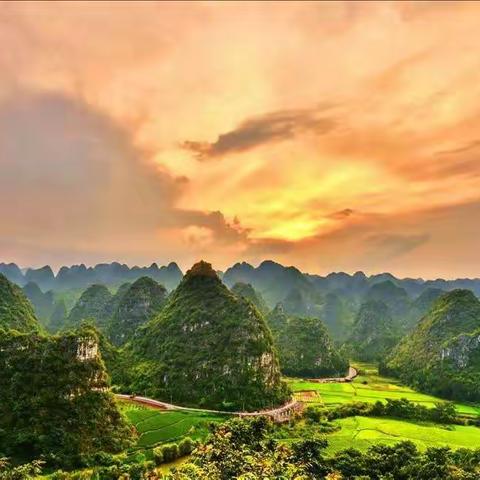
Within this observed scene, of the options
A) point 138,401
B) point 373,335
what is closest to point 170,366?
point 138,401

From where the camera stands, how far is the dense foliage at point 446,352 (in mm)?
93125

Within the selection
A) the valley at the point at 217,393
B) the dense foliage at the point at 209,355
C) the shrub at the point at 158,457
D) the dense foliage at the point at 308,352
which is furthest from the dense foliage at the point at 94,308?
the shrub at the point at 158,457

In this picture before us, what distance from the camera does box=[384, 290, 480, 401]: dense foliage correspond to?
306ft

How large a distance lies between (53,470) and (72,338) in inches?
599

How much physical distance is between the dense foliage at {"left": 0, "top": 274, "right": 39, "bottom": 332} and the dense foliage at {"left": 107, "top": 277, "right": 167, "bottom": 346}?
20.8m

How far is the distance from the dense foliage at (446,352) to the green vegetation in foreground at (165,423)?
1935 inches

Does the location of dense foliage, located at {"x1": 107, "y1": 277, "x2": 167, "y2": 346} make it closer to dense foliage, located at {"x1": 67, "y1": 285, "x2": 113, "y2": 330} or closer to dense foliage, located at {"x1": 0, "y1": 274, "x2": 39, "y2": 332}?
dense foliage, located at {"x1": 0, "y1": 274, "x2": 39, "y2": 332}

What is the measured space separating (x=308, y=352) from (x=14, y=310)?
66.9 metres

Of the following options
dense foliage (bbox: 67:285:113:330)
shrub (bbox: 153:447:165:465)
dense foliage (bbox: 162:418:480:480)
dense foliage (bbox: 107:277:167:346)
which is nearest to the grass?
dense foliage (bbox: 162:418:480:480)

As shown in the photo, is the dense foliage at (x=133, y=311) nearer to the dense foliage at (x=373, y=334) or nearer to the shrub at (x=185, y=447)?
the dense foliage at (x=373, y=334)

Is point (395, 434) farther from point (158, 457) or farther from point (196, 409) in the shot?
Answer: point (158, 457)

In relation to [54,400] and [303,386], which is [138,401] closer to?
[54,400]

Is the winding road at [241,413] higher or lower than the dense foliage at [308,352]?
lower

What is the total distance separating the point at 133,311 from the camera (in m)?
122
